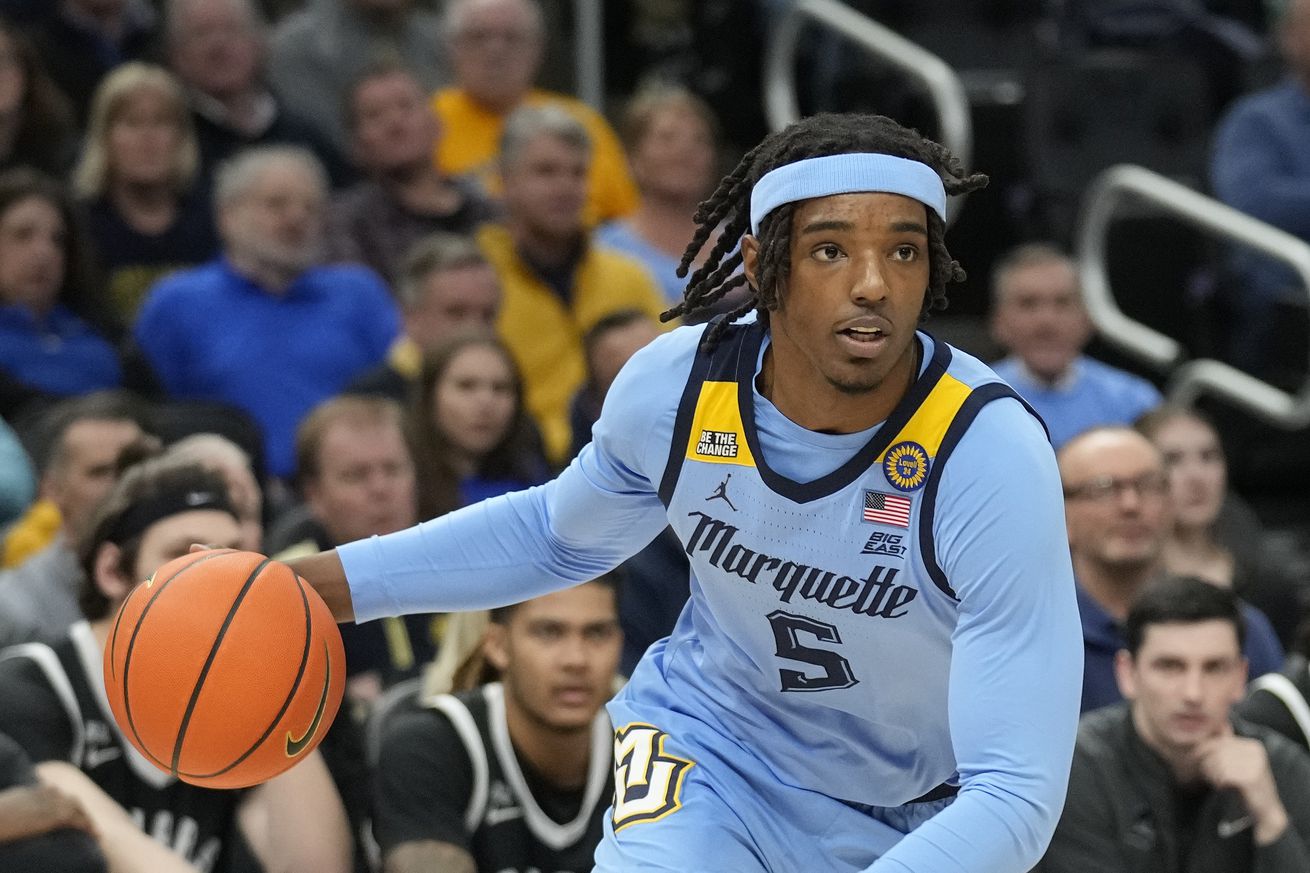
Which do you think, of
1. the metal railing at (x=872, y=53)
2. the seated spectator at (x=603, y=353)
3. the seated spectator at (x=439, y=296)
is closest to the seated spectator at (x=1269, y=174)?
the metal railing at (x=872, y=53)

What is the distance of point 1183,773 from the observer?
4965 mm

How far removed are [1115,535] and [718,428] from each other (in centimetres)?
291

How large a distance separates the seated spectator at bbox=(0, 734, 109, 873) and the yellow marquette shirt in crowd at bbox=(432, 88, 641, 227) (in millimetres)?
4535

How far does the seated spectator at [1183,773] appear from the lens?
190 inches

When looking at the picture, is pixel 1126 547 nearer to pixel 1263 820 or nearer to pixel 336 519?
pixel 1263 820

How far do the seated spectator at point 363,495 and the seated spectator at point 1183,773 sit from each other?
1996 mm

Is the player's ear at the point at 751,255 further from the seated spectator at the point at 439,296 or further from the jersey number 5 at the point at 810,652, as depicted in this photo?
the seated spectator at the point at 439,296

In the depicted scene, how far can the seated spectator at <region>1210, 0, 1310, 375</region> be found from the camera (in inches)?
340

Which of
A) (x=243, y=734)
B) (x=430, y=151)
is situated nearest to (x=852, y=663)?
(x=243, y=734)

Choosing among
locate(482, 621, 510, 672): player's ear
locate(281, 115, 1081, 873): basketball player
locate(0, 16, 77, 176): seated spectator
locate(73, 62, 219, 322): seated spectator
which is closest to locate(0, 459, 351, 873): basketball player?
locate(482, 621, 510, 672): player's ear

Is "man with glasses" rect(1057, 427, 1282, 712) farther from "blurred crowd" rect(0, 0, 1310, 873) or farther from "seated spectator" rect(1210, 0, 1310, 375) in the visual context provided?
"seated spectator" rect(1210, 0, 1310, 375)

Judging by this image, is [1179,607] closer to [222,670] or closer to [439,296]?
[222,670]

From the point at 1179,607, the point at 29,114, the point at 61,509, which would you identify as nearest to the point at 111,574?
the point at 61,509

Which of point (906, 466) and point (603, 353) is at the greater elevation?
point (906, 466)
